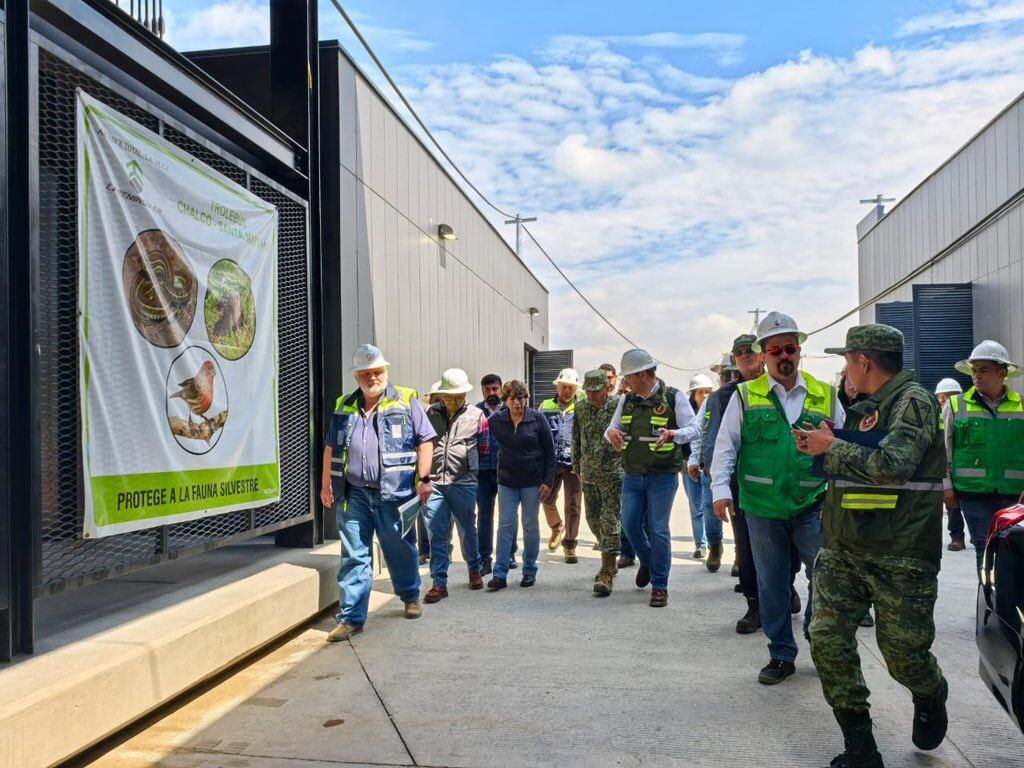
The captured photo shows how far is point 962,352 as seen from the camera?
1531 centimetres

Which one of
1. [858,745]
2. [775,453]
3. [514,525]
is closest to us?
[858,745]

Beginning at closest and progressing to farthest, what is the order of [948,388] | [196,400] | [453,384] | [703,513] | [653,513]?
[196,400], [653,513], [453,384], [703,513], [948,388]

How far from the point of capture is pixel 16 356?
361 centimetres

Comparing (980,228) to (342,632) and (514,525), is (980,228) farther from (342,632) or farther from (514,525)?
(342,632)

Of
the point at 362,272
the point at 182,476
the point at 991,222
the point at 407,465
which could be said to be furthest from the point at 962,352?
the point at 182,476

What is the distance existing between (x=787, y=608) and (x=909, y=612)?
4.44 ft

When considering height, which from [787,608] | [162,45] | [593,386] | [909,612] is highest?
[162,45]

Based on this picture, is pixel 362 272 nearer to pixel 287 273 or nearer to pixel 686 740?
pixel 287 273

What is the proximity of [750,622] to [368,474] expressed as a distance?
279 cm

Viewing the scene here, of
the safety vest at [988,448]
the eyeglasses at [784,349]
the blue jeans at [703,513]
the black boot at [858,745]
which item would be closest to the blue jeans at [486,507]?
the blue jeans at [703,513]

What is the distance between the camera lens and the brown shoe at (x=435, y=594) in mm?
6734

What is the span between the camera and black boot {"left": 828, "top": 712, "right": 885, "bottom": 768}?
3.32m

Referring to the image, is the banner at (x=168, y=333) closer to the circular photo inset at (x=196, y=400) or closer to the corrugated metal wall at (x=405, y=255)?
the circular photo inset at (x=196, y=400)

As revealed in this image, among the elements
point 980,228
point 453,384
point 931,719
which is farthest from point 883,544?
point 980,228
